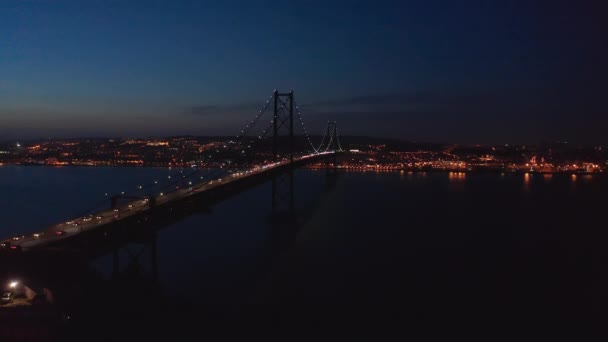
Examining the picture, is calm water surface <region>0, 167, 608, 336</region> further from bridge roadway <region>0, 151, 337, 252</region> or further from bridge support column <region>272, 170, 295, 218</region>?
bridge roadway <region>0, 151, 337, 252</region>

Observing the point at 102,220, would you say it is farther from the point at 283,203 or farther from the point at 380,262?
the point at 283,203

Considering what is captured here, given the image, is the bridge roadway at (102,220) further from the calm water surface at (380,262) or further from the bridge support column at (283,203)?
the bridge support column at (283,203)

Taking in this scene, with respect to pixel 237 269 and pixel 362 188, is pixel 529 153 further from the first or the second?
pixel 237 269

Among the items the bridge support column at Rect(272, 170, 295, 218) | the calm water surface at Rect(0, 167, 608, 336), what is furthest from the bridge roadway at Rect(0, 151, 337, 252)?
the bridge support column at Rect(272, 170, 295, 218)

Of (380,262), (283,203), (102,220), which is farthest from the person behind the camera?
(283,203)

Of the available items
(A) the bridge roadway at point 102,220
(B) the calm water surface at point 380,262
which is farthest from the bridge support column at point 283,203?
(A) the bridge roadway at point 102,220

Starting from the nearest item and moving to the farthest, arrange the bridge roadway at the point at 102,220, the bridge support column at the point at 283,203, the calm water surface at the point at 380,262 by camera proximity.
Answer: the bridge roadway at the point at 102,220 → the calm water surface at the point at 380,262 → the bridge support column at the point at 283,203

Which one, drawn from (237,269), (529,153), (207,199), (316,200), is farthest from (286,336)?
(529,153)

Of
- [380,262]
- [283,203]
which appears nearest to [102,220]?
[380,262]
